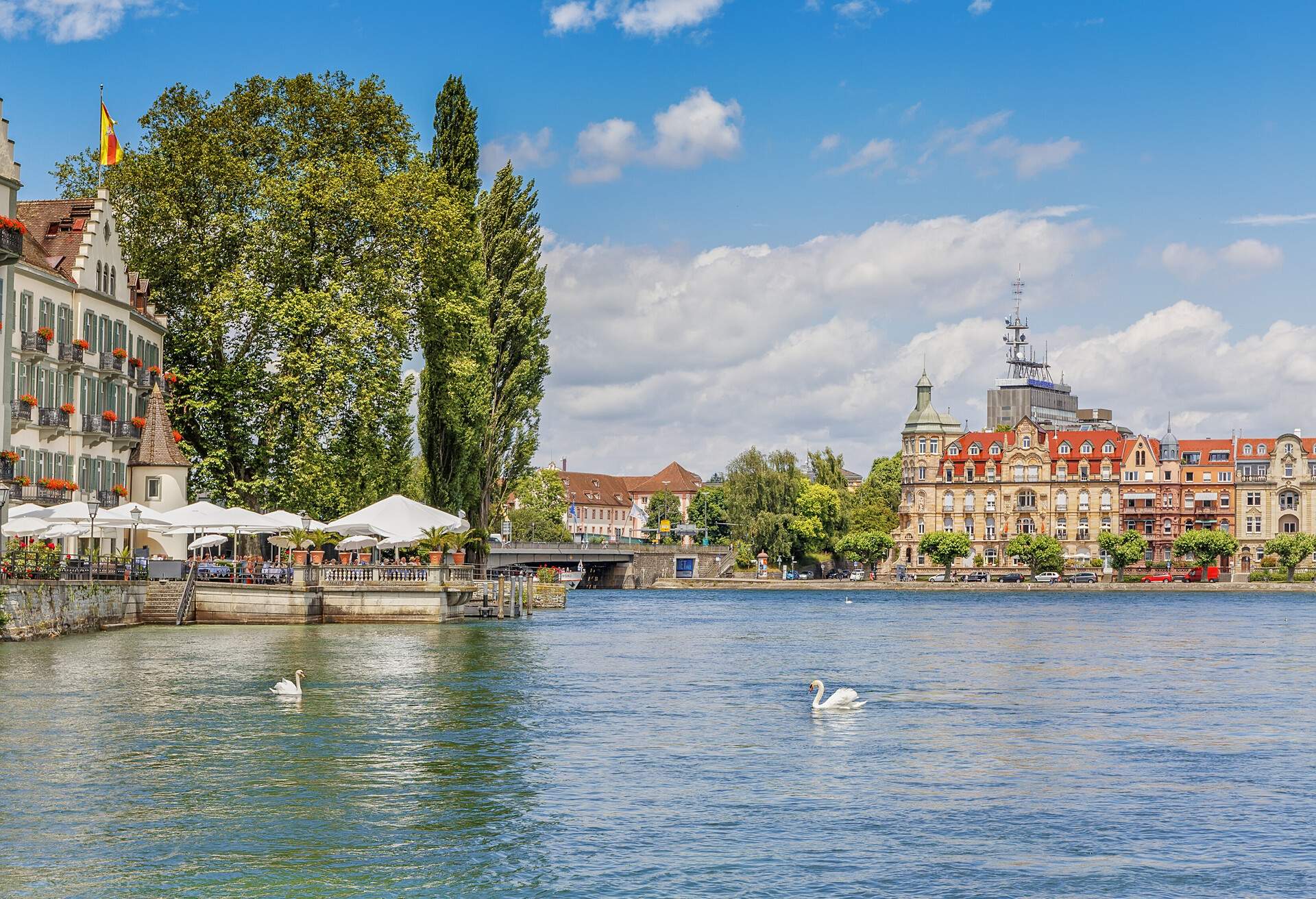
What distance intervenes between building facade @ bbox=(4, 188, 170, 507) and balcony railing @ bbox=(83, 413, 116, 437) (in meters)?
0.03

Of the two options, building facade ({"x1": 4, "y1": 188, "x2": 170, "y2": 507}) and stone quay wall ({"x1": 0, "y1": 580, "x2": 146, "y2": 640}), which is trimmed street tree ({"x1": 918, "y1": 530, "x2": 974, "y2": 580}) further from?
stone quay wall ({"x1": 0, "y1": 580, "x2": 146, "y2": 640})

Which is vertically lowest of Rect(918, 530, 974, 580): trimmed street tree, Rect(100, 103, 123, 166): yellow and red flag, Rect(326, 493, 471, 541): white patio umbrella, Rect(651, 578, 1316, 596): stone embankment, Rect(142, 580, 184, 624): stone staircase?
Rect(651, 578, 1316, 596): stone embankment

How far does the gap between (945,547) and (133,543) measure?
121565 millimetres

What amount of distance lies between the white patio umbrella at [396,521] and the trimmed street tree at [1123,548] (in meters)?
116

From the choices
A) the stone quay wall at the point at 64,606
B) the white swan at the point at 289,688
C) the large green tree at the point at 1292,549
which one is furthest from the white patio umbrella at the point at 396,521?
the large green tree at the point at 1292,549

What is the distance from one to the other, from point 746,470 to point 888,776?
428 ft

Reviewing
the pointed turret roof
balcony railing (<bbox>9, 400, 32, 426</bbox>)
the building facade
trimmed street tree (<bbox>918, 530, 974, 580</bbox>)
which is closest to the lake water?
balcony railing (<bbox>9, 400, 32, 426</bbox>)

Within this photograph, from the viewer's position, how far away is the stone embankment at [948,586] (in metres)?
148

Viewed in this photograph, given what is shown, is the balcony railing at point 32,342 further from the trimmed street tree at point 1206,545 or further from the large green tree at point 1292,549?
the large green tree at point 1292,549

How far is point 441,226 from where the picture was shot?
61.6 metres

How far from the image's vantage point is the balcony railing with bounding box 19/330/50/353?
51000mm

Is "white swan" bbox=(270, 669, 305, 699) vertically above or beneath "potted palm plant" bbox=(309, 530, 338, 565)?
beneath

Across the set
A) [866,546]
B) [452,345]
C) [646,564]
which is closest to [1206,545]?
[866,546]

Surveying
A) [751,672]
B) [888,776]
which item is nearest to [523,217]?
[751,672]
